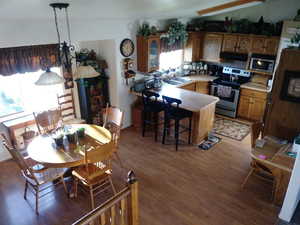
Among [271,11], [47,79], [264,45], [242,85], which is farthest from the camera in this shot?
[242,85]

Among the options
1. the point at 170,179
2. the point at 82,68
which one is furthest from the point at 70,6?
the point at 170,179

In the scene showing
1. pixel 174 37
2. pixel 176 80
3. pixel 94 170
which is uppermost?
pixel 174 37

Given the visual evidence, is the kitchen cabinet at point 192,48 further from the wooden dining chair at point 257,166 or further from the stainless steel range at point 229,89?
the wooden dining chair at point 257,166

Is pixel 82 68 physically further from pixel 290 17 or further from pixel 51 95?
pixel 290 17

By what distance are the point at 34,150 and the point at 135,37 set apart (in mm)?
3123

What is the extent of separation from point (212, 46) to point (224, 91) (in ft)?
4.08

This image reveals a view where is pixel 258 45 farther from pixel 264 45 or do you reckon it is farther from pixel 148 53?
pixel 148 53

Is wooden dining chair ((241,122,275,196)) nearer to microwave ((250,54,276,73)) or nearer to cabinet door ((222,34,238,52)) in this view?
microwave ((250,54,276,73))

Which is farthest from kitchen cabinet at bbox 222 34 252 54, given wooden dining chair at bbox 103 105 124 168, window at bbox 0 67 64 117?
window at bbox 0 67 64 117

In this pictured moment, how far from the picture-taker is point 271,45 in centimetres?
535

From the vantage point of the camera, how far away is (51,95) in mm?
5039

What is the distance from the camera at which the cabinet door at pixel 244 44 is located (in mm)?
5677

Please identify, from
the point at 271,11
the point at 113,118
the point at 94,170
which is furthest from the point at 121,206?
the point at 271,11

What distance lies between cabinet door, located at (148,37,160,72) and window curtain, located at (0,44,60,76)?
189 centimetres
